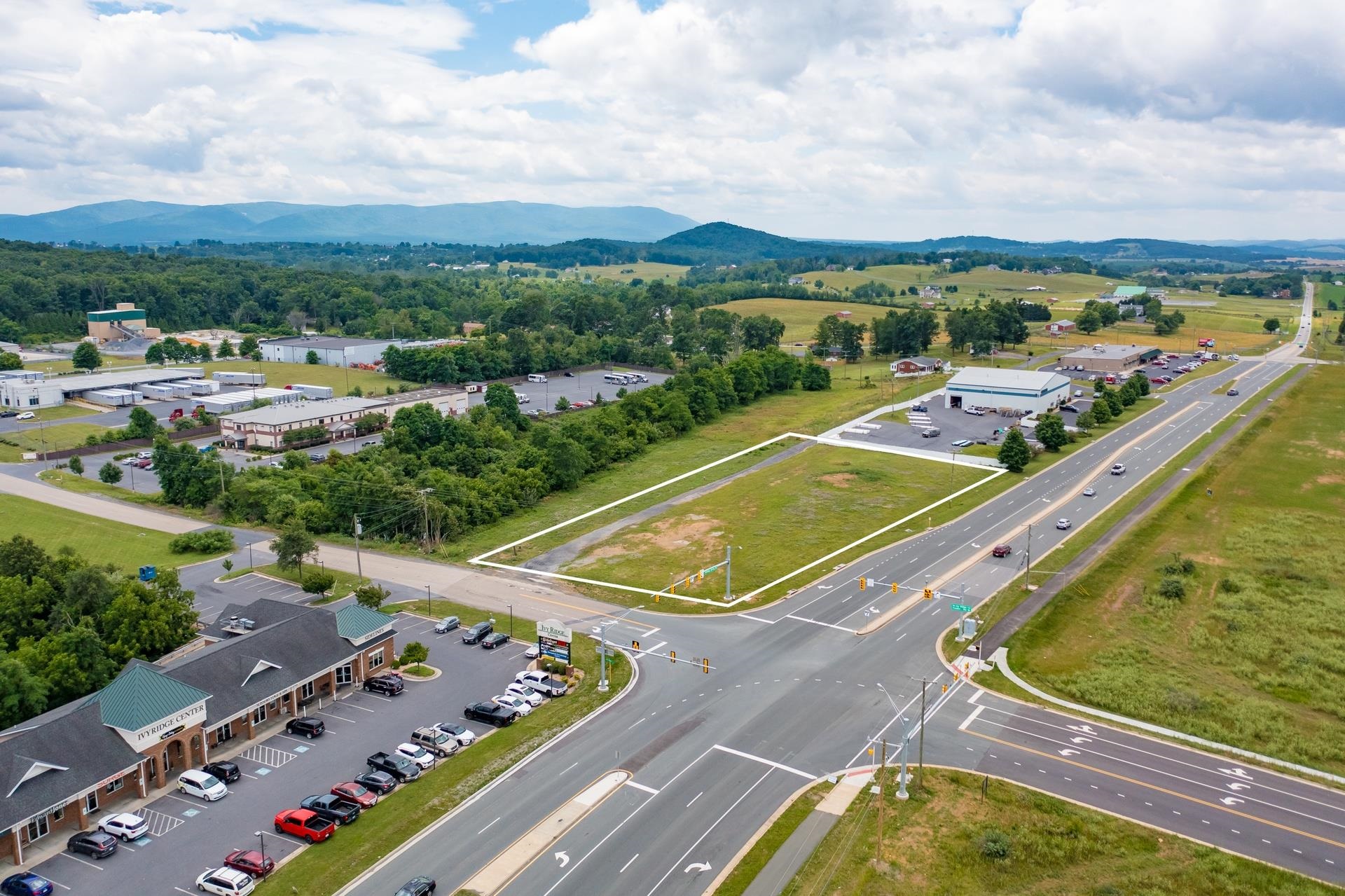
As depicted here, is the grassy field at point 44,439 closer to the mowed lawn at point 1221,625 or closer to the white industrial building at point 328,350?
the white industrial building at point 328,350

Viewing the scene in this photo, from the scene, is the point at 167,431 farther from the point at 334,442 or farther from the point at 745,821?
the point at 745,821

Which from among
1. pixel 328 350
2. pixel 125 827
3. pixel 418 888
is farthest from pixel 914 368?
pixel 125 827

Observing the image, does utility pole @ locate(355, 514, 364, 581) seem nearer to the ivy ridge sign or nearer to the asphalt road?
the ivy ridge sign

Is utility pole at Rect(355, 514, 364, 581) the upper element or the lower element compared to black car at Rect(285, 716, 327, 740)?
upper

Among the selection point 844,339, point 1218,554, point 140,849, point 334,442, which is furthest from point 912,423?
point 140,849

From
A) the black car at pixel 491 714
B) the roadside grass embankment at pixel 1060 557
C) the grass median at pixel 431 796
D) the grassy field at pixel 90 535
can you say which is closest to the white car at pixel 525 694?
the grass median at pixel 431 796

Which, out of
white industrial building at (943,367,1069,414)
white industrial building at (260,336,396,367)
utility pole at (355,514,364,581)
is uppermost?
white industrial building at (260,336,396,367)

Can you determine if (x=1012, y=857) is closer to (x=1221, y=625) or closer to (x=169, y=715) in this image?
(x=1221, y=625)

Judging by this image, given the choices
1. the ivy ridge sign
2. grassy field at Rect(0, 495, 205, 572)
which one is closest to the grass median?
the ivy ridge sign
